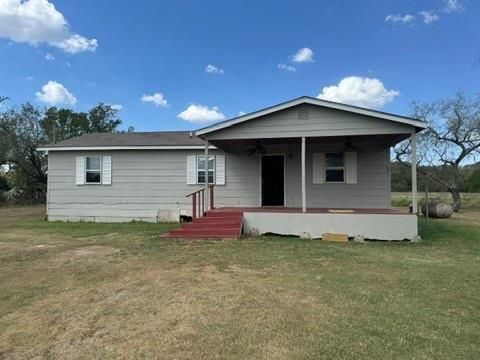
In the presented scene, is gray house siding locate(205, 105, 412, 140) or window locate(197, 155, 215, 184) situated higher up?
gray house siding locate(205, 105, 412, 140)

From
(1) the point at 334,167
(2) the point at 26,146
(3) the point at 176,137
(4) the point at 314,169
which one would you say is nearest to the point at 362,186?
(1) the point at 334,167

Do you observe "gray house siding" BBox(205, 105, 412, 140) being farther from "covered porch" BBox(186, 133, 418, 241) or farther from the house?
"covered porch" BBox(186, 133, 418, 241)

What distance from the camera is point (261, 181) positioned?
12633mm

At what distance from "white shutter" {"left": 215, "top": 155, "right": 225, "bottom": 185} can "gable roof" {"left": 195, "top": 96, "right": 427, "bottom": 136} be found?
270cm

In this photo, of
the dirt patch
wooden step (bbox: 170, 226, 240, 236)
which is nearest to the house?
wooden step (bbox: 170, 226, 240, 236)

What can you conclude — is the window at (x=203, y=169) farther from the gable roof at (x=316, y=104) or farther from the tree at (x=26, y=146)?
the tree at (x=26, y=146)

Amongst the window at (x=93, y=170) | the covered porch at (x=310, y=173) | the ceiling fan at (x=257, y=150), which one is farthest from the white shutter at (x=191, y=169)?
the window at (x=93, y=170)

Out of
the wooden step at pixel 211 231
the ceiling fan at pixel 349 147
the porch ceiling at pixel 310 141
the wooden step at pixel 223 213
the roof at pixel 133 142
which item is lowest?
the wooden step at pixel 211 231

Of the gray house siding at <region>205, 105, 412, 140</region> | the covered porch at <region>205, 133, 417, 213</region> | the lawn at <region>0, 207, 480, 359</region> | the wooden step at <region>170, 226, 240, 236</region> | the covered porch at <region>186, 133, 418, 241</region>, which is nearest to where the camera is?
the lawn at <region>0, 207, 480, 359</region>

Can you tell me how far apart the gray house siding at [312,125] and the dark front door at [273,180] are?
281cm

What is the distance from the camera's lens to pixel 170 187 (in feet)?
43.5

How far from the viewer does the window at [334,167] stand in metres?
12.1

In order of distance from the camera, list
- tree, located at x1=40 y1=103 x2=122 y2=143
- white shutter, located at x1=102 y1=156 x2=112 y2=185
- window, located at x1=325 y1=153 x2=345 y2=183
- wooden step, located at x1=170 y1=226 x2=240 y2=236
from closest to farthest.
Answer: wooden step, located at x1=170 y1=226 x2=240 y2=236 < window, located at x1=325 y1=153 x2=345 y2=183 < white shutter, located at x1=102 y1=156 x2=112 y2=185 < tree, located at x1=40 y1=103 x2=122 y2=143

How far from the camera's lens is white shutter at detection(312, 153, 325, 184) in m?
12.1
